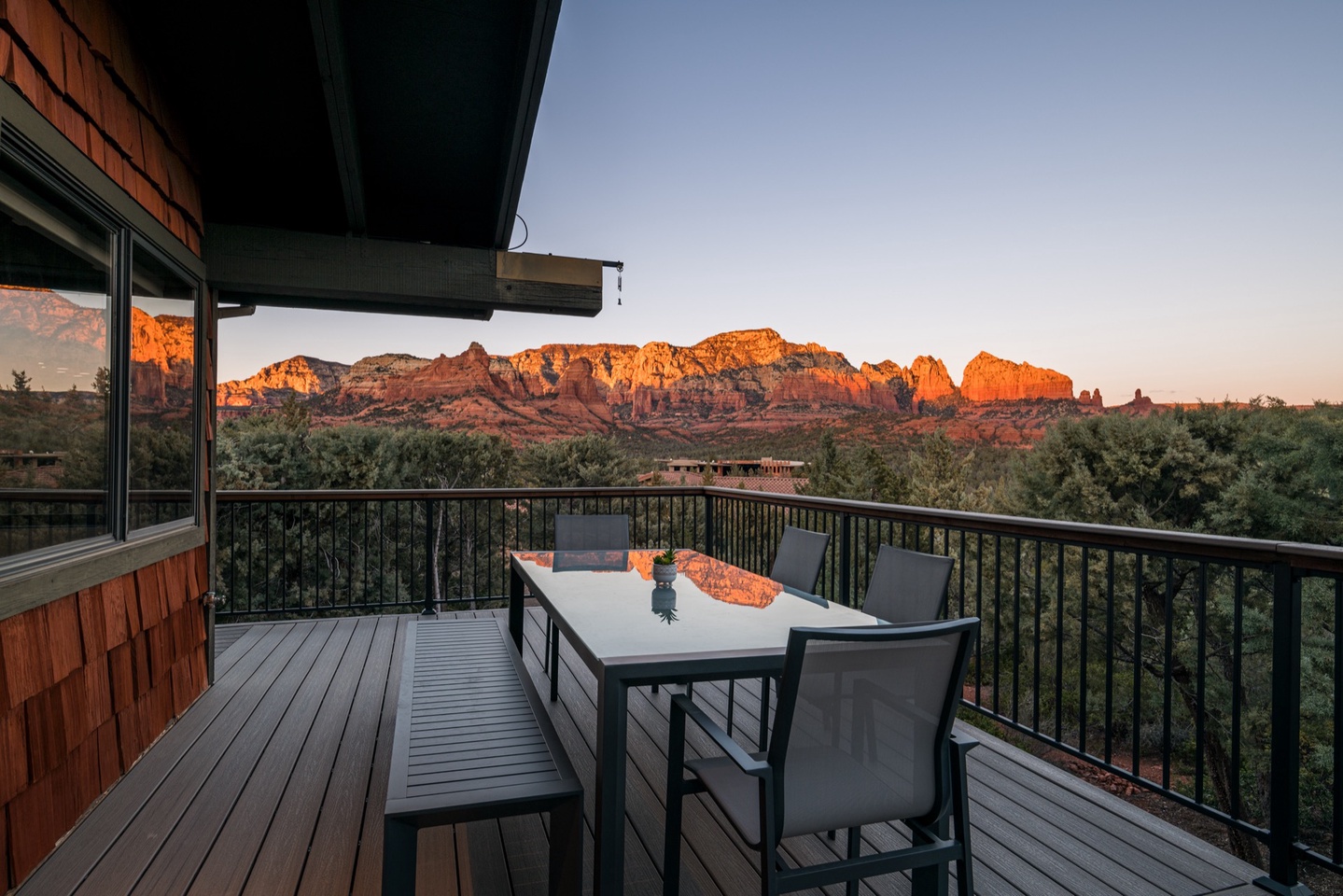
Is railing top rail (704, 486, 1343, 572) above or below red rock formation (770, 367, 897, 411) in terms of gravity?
below

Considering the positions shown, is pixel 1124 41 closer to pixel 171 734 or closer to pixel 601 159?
pixel 601 159

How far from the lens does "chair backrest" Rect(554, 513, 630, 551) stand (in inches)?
149

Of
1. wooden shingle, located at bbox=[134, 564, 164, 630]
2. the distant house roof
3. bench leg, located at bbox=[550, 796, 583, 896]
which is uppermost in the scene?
wooden shingle, located at bbox=[134, 564, 164, 630]

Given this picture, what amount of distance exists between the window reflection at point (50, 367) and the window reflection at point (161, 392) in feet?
0.86

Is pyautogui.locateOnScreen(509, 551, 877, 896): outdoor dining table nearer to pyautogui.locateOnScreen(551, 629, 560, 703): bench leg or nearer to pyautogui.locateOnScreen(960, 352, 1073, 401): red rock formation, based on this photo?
pyautogui.locateOnScreen(551, 629, 560, 703): bench leg

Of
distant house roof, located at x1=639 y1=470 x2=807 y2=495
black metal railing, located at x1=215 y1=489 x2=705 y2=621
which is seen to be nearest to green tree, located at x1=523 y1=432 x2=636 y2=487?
distant house roof, located at x1=639 y1=470 x2=807 y2=495

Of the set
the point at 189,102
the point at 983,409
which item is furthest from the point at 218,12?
the point at 983,409

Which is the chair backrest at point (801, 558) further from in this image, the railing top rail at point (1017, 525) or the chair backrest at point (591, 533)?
the chair backrest at point (591, 533)

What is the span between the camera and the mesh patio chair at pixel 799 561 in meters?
2.84

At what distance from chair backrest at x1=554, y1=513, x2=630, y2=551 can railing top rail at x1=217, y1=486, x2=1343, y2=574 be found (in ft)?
3.68

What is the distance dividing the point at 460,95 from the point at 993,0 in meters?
13.2

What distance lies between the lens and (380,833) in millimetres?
2104

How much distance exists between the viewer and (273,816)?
219 cm

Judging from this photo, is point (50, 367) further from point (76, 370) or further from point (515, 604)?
point (515, 604)
